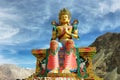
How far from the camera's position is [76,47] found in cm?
1284

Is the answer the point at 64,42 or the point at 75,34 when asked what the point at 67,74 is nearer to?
the point at 64,42

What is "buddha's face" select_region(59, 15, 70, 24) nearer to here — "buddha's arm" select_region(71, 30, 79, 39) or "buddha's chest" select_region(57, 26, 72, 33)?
"buddha's chest" select_region(57, 26, 72, 33)

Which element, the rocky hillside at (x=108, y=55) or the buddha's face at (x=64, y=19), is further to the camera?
the rocky hillside at (x=108, y=55)

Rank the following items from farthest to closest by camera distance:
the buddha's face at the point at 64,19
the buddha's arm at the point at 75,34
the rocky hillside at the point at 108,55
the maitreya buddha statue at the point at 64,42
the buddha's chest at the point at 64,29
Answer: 1. the rocky hillside at the point at 108,55
2. the buddha's face at the point at 64,19
3. the buddha's chest at the point at 64,29
4. the buddha's arm at the point at 75,34
5. the maitreya buddha statue at the point at 64,42

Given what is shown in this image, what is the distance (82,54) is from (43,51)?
177 centimetres

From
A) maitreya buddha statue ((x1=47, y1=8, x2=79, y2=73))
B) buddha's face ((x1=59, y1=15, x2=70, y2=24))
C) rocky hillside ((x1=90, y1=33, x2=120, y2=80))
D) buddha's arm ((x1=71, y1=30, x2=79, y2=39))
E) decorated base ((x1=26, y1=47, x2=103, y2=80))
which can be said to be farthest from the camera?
rocky hillside ((x1=90, y1=33, x2=120, y2=80))

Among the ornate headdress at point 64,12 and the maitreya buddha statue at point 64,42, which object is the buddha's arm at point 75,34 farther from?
the ornate headdress at point 64,12

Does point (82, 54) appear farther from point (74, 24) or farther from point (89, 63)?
point (74, 24)

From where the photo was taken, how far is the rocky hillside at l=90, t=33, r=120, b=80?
5430 centimetres

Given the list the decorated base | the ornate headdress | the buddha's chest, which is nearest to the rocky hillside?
the ornate headdress

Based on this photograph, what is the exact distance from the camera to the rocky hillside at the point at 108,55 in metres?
54.3

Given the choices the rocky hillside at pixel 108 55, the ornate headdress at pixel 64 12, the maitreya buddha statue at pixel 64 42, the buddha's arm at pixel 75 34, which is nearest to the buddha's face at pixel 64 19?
the maitreya buddha statue at pixel 64 42

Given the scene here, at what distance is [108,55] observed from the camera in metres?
60.9

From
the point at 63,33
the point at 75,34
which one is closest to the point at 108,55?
the point at 75,34
